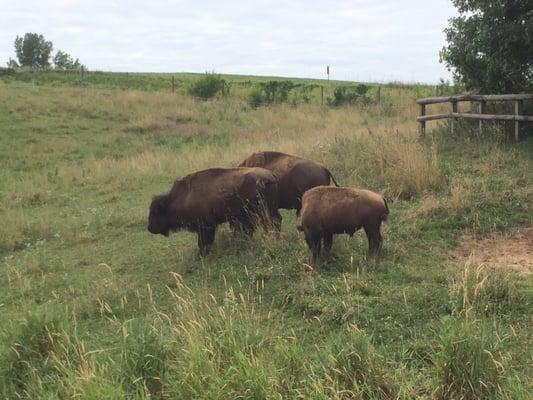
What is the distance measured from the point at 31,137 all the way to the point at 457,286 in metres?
19.4

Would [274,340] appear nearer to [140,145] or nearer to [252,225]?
[252,225]

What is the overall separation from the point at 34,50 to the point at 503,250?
76.8 metres

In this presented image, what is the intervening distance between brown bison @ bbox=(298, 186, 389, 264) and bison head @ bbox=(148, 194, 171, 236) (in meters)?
2.47

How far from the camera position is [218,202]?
802 cm

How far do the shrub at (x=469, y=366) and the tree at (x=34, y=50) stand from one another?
77399 millimetres

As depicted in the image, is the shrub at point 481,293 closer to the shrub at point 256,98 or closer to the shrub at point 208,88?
the shrub at point 256,98

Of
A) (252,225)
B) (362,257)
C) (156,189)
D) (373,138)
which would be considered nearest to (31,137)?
(156,189)

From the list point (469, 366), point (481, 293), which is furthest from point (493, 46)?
point (469, 366)

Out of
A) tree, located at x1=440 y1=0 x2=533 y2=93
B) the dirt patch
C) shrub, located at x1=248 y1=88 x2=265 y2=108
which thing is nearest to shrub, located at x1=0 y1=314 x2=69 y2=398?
the dirt patch

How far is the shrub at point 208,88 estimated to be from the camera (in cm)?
3234

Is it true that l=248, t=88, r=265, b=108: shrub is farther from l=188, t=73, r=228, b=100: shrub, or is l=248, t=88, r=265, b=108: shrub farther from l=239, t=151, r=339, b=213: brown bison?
l=239, t=151, r=339, b=213: brown bison

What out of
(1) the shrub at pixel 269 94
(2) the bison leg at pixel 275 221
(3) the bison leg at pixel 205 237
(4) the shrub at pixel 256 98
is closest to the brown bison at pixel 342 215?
(2) the bison leg at pixel 275 221

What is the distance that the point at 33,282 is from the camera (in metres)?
7.84

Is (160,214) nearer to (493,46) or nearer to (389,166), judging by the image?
(389,166)
